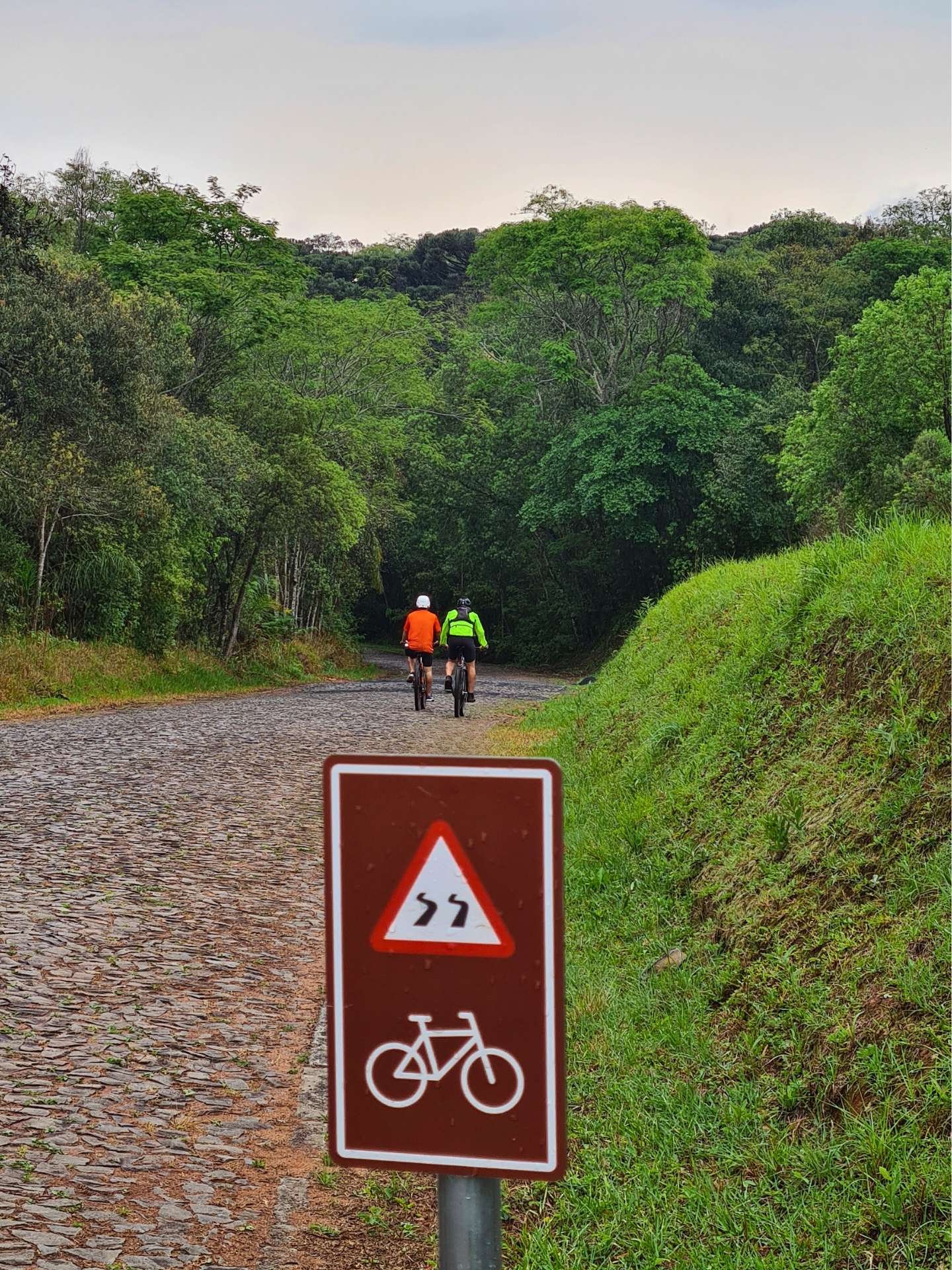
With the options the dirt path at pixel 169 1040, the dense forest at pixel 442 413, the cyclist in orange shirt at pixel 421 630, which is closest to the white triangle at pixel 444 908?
the dirt path at pixel 169 1040

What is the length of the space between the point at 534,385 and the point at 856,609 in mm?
42397

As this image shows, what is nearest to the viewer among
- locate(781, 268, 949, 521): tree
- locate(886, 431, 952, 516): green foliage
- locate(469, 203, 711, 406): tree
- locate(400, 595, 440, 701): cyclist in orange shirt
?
locate(400, 595, 440, 701): cyclist in orange shirt

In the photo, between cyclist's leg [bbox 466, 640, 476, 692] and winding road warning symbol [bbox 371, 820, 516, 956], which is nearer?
winding road warning symbol [bbox 371, 820, 516, 956]

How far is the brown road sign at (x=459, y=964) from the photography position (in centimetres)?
164

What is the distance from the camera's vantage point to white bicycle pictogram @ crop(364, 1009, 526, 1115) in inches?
65.1

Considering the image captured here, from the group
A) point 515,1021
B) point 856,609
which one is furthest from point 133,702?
point 515,1021

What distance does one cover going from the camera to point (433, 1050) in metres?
1.67

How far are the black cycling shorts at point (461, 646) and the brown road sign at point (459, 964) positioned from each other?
18.3 m

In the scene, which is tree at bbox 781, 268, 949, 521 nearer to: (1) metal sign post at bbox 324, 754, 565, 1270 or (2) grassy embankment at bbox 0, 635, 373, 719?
(2) grassy embankment at bbox 0, 635, 373, 719

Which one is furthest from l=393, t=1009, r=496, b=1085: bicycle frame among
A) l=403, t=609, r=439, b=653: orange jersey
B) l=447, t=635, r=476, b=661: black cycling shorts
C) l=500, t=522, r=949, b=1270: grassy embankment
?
l=403, t=609, r=439, b=653: orange jersey

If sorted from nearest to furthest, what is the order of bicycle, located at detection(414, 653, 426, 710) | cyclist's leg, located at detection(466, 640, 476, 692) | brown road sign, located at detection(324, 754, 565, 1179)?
1. brown road sign, located at detection(324, 754, 565, 1179)
2. cyclist's leg, located at detection(466, 640, 476, 692)
3. bicycle, located at detection(414, 653, 426, 710)

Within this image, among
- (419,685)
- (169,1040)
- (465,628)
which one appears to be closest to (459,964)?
(169,1040)

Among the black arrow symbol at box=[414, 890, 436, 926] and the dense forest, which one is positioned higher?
the dense forest

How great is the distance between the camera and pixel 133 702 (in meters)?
23.8
